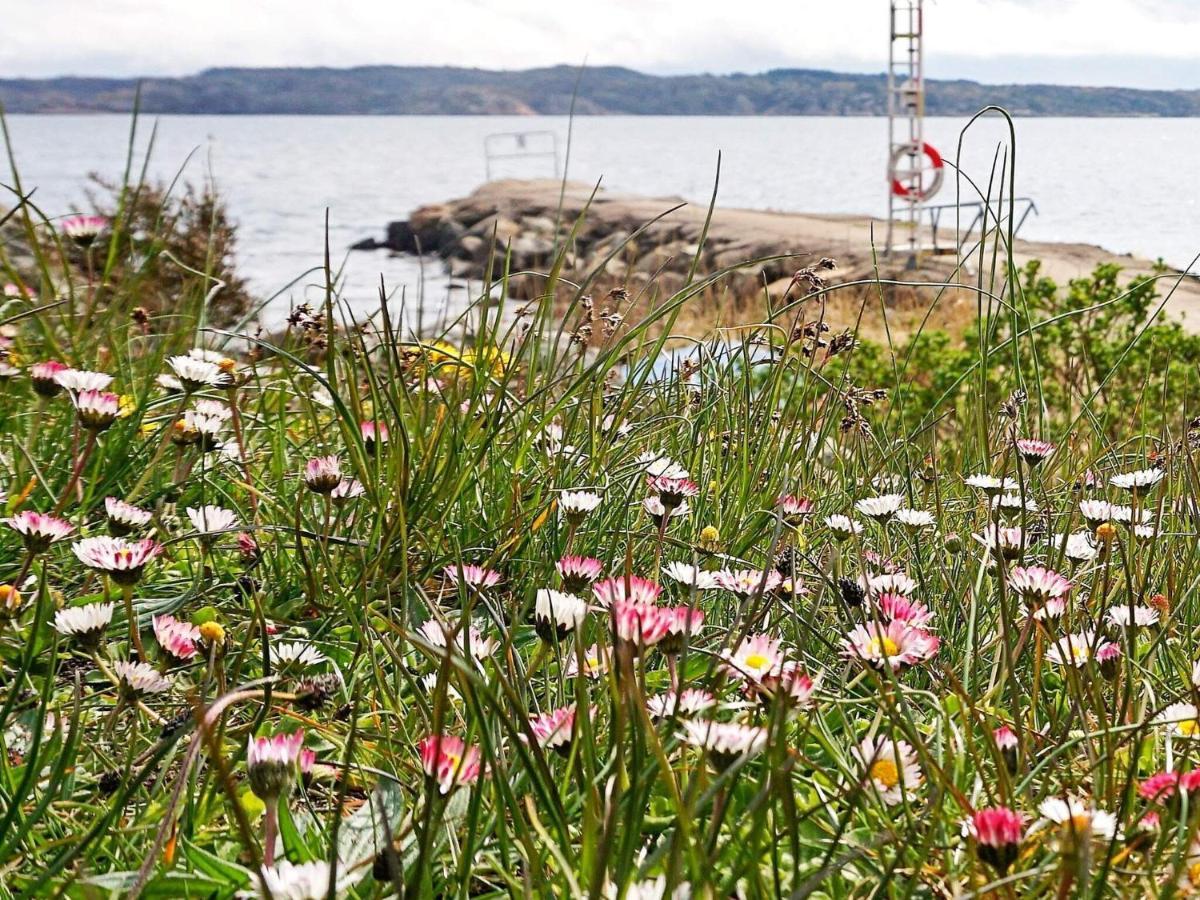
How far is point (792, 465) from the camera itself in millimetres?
1908

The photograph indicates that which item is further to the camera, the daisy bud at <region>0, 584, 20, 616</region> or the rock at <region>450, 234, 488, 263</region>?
the rock at <region>450, 234, 488, 263</region>

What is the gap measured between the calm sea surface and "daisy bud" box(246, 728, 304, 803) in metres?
0.78

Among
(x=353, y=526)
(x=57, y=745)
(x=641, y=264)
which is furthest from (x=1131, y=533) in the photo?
(x=641, y=264)

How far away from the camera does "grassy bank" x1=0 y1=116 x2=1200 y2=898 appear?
759 mm

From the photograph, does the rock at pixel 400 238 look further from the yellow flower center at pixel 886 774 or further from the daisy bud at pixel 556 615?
the yellow flower center at pixel 886 774

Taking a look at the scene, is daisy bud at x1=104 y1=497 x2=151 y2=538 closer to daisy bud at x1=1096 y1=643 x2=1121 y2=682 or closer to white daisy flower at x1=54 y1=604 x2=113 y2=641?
white daisy flower at x1=54 y1=604 x2=113 y2=641

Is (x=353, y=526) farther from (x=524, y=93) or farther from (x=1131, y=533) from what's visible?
(x=524, y=93)

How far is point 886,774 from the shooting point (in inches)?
35.8

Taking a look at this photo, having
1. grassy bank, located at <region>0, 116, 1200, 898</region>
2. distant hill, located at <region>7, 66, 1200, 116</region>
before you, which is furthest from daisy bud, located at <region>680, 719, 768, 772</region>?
distant hill, located at <region>7, 66, 1200, 116</region>

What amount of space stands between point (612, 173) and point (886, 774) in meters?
55.8

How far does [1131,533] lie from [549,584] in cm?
66

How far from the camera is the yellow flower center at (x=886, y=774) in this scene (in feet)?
2.97

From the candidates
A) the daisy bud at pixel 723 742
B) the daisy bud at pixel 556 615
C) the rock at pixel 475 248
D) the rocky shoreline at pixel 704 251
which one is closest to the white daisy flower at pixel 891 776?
the daisy bud at pixel 723 742

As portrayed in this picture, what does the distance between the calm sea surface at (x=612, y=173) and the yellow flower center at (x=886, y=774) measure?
80cm
